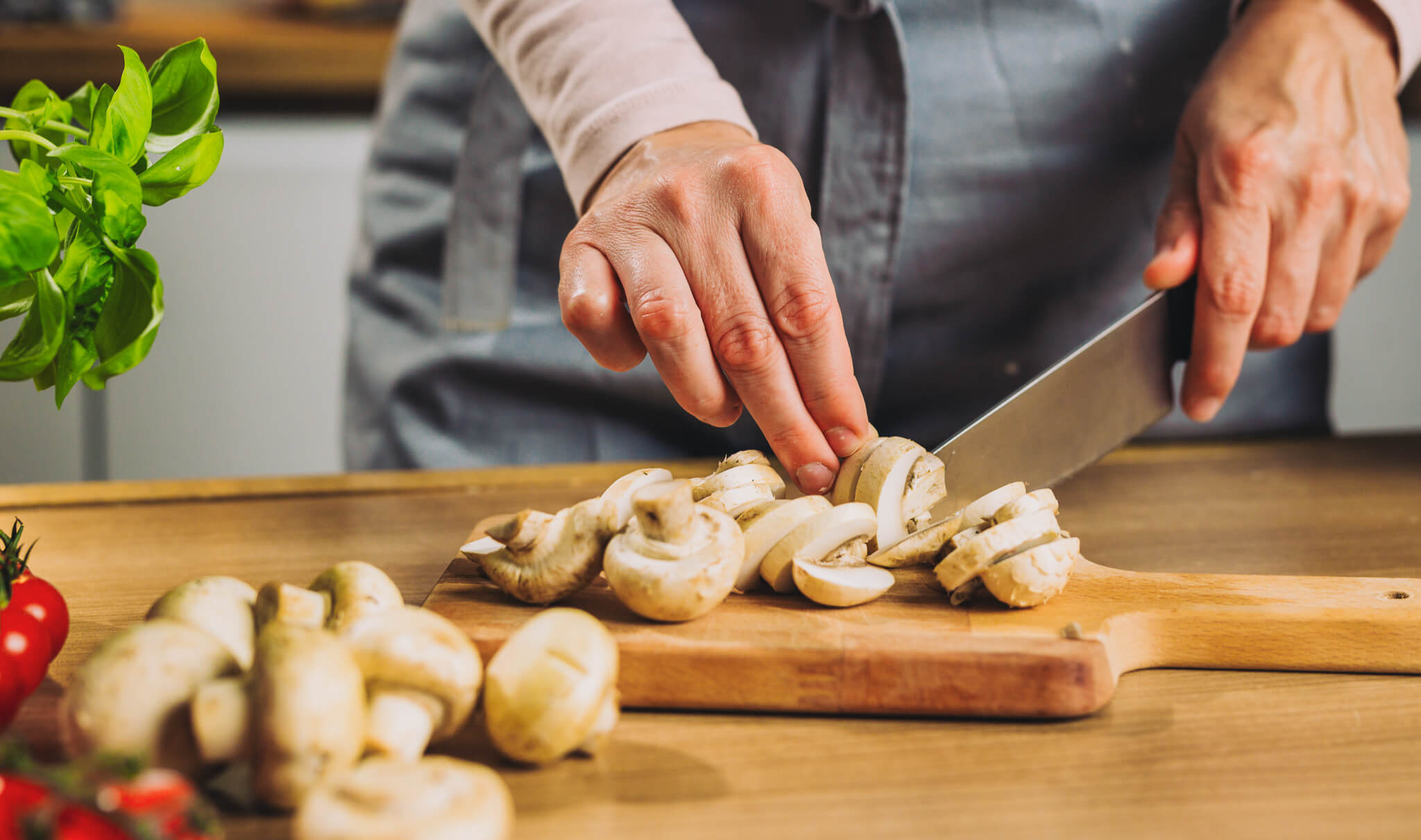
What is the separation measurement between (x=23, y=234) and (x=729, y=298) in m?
0.41

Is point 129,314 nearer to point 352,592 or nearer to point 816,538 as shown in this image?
point 352,592

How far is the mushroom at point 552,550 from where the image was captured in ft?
2.10

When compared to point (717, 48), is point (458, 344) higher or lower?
lower

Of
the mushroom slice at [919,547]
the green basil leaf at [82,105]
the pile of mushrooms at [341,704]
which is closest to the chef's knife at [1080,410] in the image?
the mushroom slice at [919,547]

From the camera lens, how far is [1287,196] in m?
0.93

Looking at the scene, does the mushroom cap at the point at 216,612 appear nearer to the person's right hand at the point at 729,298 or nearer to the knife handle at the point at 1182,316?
the person's right hand at the point at 729,298

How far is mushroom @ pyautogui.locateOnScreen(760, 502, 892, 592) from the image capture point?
0.66m

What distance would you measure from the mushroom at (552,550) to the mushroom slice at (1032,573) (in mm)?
226

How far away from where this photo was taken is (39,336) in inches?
23.1

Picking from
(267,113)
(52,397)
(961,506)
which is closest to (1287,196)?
(961,506)

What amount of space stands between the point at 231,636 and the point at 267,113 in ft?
6.15

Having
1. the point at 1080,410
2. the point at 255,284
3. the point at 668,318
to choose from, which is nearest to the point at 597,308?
the point at 668,318

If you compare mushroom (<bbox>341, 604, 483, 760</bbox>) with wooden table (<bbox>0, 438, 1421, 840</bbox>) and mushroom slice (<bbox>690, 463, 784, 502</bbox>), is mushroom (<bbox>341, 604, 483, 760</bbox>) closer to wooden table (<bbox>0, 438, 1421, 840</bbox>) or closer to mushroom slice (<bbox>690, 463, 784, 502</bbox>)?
wooden table (<bbox>0, 438, 1421, 840</bbox>)

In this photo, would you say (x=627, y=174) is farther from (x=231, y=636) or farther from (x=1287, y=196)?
(x=1287, y=196)
